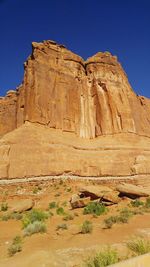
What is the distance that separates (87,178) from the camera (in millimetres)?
39156

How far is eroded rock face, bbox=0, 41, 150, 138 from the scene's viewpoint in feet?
144

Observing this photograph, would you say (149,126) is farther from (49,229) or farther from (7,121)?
(49,229)

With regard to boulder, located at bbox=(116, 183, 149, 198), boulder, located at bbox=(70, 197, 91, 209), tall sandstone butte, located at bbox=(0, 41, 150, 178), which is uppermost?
tall sandstone butte, located at bbox=(0, 41, 150, 178)

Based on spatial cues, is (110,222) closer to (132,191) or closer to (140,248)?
(140,248)

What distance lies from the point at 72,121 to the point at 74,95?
4927 mm

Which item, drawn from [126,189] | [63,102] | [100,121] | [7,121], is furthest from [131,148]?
[7,121]

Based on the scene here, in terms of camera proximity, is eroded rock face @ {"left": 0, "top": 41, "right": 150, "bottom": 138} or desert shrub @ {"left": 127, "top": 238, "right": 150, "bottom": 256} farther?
eroded rock face @ {"left": 0, "top": 41, "right": 150, "bottom": 138}

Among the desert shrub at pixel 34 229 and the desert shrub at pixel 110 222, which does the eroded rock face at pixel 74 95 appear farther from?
the desert shrub at pixel 34 229

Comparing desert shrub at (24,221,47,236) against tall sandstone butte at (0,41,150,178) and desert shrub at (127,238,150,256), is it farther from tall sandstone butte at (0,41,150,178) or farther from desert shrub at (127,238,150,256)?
tall sandstone butte at (0,41,150,178)

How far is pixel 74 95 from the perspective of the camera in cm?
4947

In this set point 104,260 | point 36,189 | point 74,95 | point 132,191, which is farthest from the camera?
point 74,95

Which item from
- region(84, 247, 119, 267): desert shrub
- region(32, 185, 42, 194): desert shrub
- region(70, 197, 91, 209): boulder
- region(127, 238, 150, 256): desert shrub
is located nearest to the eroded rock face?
region(32, 185, 42, 194): desert shrub

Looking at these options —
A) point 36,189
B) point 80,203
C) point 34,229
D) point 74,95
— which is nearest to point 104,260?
point 34,229

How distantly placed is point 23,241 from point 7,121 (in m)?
48.0
